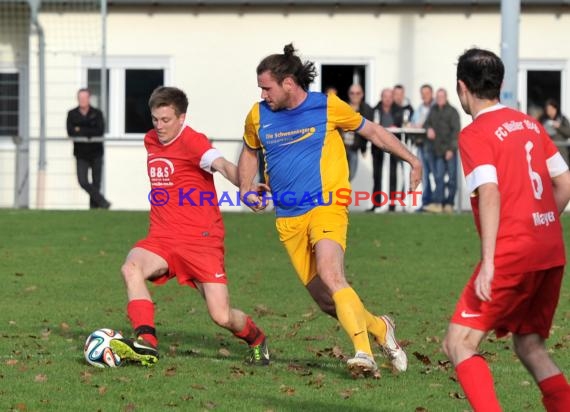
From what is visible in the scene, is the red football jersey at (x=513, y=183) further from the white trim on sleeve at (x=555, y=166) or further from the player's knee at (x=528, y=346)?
the player's knee at (x=528, y=346)

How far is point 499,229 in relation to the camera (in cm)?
652

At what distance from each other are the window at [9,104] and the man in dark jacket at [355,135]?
7002mm

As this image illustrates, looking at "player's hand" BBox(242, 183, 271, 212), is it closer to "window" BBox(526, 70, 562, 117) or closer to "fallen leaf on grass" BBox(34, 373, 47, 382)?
"fallen leaf on grass" BBox(34, 373, 47, 382)

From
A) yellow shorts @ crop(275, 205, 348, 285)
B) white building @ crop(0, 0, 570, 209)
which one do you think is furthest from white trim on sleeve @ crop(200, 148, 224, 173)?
white building @ crop(0, 0, 570, 209)

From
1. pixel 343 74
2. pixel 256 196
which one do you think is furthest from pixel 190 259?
pixel 343 74

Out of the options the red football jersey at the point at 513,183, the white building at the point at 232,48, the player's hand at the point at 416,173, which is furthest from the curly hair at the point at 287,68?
the white building at the point at 232,48

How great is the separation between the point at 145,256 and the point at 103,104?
1549 centimetres

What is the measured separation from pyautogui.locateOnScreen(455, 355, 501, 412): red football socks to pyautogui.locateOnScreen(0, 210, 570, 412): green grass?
1627 millimetres

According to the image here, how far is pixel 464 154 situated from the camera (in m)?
6.55

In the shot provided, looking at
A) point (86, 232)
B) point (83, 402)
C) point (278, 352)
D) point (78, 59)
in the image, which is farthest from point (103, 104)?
point (83, 402)

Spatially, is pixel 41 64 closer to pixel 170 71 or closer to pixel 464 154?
pixel 170 71

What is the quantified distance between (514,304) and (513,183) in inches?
22.2

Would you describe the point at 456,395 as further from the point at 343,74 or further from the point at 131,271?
the point at 343,74

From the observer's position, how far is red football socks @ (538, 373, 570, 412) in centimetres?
663
